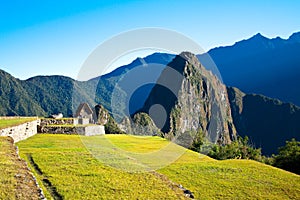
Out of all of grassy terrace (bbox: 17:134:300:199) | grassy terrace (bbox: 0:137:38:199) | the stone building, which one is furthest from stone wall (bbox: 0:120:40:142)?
the stone building

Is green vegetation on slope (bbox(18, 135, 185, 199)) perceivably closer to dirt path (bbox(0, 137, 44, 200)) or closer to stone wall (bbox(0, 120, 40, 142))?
dirt path (bbox(0, 137, 44, 200))

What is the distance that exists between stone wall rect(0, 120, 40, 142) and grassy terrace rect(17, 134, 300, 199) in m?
0.89

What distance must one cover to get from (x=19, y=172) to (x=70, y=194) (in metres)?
1.95

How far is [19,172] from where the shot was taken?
34.6 feet

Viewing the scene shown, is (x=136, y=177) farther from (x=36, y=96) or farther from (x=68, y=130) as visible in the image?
(x=36, y=96)

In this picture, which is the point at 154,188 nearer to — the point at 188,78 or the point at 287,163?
the point at 287,163

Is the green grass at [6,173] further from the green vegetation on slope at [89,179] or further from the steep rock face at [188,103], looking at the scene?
the steep rock face at [188,103]

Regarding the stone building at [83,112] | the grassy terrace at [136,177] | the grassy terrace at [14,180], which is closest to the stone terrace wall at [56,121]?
the grassy terrace at [136,177]

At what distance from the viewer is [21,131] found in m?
21.8

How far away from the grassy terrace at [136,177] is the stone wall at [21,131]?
890 millimetres

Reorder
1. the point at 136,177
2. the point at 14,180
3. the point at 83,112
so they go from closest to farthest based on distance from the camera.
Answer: the point at 14,180 < the point at 136,177 < the point at 83,112

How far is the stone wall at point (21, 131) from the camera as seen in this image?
1942 centimetres

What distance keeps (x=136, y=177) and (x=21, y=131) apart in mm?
11899

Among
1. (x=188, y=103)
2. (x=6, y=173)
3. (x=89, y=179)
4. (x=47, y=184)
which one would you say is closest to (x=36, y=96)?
(x=188, y=103)
